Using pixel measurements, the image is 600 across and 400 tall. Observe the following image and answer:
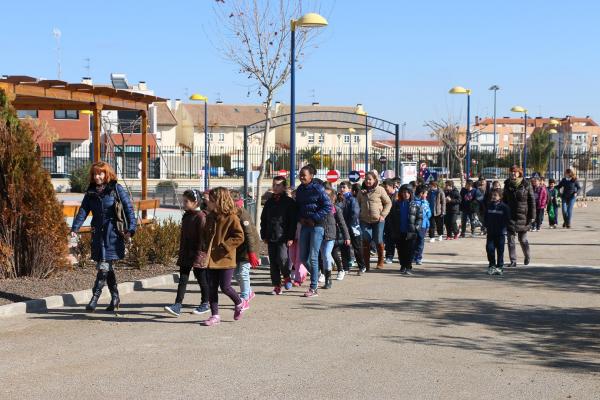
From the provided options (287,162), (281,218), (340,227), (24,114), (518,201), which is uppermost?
(24,114)

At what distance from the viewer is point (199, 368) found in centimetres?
779

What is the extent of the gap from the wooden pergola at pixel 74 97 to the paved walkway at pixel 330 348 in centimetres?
565

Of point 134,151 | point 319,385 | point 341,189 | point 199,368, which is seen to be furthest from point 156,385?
point 134,151

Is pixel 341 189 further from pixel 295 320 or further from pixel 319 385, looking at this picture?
pixel 319 385

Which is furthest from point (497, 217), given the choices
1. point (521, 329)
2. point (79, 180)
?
point (79, 180)

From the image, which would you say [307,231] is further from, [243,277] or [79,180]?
[79,180]

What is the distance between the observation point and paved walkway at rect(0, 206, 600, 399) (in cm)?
714

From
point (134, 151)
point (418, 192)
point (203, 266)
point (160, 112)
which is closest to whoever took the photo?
point (203, 266)

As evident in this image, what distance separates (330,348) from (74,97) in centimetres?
1151

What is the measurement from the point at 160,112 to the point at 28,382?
282 feet

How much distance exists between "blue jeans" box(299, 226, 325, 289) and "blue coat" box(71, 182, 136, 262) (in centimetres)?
282

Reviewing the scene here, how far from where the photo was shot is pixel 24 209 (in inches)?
490

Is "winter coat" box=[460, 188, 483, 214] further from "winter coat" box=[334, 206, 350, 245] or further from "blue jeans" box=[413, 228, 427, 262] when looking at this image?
"winter coat" box=[334, 206, 350, 245]

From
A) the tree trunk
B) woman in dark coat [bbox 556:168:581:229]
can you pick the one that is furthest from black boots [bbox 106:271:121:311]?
woman in dark coat [bbox 556:168:581:229]
